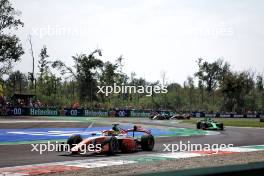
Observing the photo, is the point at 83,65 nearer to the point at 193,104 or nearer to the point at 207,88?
the point at 193,104

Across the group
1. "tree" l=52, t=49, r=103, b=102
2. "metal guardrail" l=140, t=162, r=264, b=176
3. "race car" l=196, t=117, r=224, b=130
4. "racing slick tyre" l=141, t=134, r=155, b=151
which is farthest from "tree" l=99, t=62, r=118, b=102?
"metal guardrail" l=140, t=162, r=264, b=176

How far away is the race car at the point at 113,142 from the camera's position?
14.0 meters

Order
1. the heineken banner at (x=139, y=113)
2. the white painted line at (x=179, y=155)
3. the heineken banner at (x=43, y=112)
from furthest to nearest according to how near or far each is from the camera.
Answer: the heineken banner at (x=139, y=113)
the heineken banner at (x=43, y=112)
the white painted line at (x=179, y=155)

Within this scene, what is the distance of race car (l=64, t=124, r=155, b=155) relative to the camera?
1405 centimetres

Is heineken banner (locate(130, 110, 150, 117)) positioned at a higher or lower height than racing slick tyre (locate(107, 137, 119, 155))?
higher

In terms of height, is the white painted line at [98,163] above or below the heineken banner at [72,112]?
below

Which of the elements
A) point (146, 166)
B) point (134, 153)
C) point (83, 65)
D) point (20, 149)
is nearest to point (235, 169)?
point (146, 166)

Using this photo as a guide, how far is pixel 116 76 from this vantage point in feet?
241

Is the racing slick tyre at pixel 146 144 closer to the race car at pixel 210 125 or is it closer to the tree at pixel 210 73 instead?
the race car at pixel 210 125

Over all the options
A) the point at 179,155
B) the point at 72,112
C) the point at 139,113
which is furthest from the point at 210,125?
the point at 139,113

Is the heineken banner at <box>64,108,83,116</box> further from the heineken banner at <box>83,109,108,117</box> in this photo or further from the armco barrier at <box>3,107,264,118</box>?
the heineken banner at <box>83,109,108,117</box>

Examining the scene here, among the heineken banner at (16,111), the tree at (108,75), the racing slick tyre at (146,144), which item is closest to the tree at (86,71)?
the tree at (108,75)

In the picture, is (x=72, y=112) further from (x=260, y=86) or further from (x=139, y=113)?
(x=260, y=86)

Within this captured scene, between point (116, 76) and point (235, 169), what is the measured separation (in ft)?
226
